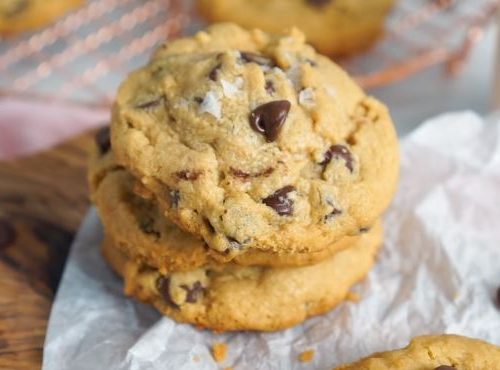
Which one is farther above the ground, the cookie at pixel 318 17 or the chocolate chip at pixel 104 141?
the cookie at pixel 318 17

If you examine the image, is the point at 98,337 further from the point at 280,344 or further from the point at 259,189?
the point at 259,189

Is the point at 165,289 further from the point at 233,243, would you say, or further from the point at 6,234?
the point at 6,234

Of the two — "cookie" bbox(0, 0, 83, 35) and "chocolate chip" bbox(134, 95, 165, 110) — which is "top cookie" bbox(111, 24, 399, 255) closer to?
"chocolate chip" bbox(134, 95, 165, 110)

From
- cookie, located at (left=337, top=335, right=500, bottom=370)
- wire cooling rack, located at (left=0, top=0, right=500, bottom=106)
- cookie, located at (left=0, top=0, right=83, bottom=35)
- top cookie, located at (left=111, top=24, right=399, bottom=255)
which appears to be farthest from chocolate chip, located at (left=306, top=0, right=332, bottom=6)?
cookie, located at (left=337, top=335, right=500, bottom=370)

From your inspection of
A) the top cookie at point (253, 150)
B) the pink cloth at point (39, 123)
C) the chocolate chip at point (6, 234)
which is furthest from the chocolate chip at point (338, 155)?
the pink cloth at point (39, 123)

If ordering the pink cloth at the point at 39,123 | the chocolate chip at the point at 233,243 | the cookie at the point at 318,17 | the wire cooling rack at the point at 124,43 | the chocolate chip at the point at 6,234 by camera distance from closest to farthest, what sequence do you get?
1. the chocolate chip at the point at 233,243
2. the chocolate chip at the point at 6,234
3. the pink cloth at the point at 39,123
4. the cookie at the point at 318,17
5. the wire cooling rack at the point at 124,43

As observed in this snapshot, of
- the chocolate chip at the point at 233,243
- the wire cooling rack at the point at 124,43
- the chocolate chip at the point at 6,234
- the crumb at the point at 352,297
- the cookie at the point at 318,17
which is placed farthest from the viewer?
the wire cooling rack at the point at 124,43

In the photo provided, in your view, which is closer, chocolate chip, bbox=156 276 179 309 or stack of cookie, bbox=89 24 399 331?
stack of cookie, bbox=89 24 399 331

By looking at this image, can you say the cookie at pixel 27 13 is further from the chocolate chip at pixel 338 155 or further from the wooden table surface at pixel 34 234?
the chocolate chip at pixel 338 155
